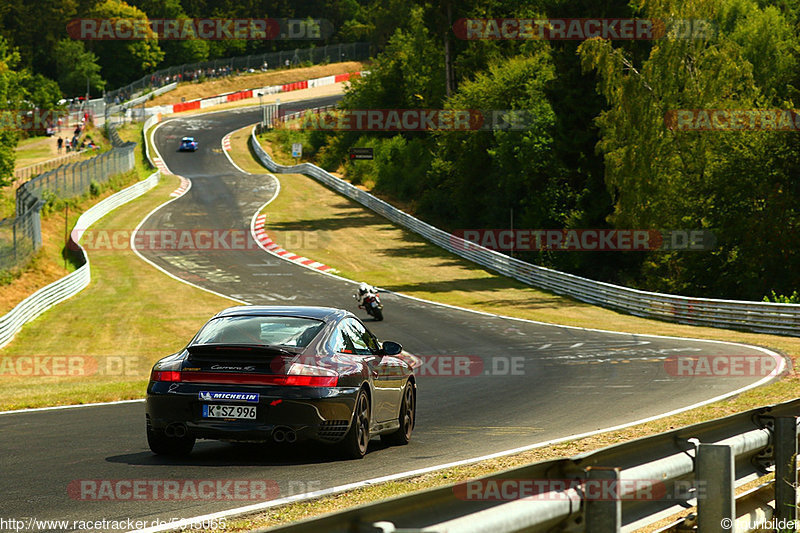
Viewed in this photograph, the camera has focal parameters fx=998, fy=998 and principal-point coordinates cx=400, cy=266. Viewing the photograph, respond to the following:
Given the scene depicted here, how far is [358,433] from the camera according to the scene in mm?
9648

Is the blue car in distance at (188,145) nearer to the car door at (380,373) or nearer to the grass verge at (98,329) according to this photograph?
the grass verge at (98,329)

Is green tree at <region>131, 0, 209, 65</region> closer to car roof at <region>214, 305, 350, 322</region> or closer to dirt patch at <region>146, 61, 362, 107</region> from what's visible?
dirt patch at <region>146, 61, 362, 107</region>

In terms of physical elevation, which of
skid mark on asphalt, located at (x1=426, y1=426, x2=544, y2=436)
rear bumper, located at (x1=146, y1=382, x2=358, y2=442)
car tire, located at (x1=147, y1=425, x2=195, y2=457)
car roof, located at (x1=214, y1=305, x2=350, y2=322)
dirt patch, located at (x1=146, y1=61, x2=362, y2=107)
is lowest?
skid mark on asphalt, located at (x1=426, y1=426, x2=544, y2=436)

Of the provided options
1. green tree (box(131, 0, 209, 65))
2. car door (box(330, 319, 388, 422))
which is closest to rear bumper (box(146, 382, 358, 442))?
car door (box(330, 319, 388, 422))

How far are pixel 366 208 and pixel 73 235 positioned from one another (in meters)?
22.2

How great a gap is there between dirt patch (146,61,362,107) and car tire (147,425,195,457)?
367 feet

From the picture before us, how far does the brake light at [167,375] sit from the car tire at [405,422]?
9.12ft

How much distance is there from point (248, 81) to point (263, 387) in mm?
130042

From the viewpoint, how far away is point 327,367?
9.37 m

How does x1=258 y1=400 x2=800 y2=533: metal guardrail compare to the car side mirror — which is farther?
the car side mirror

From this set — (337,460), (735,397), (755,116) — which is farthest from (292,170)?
(337,460)

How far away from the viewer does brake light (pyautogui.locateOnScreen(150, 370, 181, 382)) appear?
928 cm

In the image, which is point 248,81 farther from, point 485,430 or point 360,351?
point 360,351

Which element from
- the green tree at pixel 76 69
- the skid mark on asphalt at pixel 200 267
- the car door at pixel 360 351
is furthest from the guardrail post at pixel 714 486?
the green tree at pixel 76 69
